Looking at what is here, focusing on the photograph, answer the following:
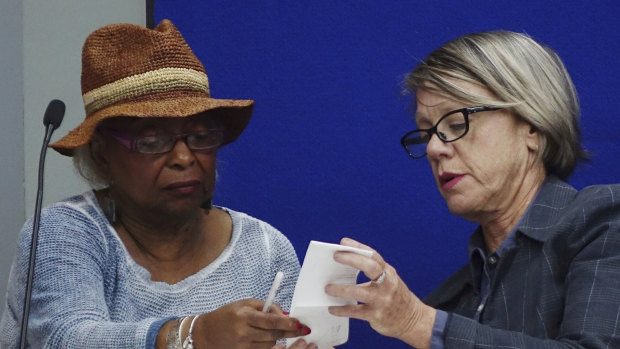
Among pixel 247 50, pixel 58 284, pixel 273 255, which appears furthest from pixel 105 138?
pixel 247 50

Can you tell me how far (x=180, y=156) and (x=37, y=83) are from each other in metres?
1.11

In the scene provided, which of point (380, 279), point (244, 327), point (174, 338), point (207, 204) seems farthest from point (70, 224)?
point (380, 279)

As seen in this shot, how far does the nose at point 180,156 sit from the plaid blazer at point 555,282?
2.20 ft

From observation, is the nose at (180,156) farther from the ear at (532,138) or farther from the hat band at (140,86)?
the ear at (532,138)

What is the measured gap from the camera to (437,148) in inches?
76.2

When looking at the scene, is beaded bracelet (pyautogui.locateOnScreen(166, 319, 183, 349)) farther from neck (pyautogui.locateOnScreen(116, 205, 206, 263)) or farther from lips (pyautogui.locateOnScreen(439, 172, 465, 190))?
lips (pyautogui.locateOnScreen(439, 172, 465, 190))

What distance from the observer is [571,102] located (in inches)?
78.2

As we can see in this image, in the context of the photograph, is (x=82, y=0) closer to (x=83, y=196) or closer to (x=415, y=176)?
(x=83, y=196)

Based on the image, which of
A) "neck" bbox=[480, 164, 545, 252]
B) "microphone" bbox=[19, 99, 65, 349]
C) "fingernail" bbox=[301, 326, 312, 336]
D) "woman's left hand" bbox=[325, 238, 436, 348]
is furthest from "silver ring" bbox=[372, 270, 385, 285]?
"microphone" bbox=[19, 99, 65, 349]

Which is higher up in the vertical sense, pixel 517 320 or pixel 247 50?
pixel 247 50

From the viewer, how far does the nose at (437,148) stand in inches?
76.0

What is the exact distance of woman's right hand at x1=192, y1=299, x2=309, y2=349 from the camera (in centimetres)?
154

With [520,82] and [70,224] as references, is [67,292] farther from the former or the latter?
[520,82]

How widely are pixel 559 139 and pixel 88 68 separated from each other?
1.07 m
